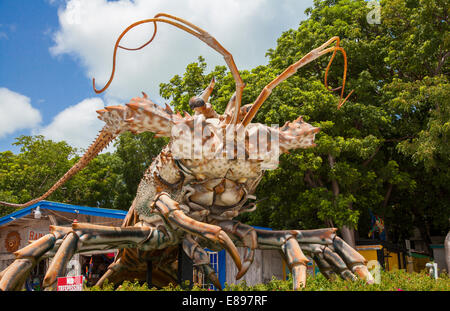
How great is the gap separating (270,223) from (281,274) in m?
2.05

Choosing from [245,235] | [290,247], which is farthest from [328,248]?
[245,235]

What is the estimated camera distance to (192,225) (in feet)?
12.4

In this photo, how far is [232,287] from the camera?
3.65 metres

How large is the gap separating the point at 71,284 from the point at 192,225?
1.15 metres

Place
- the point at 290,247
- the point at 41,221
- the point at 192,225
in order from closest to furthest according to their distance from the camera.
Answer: the point at 192,225
the point at 290,247
the point at 41,221

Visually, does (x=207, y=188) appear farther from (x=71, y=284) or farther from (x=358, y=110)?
(x=358, y=110)

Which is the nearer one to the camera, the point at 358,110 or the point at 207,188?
the point at 207,188

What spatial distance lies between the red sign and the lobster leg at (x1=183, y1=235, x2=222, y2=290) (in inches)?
49.8

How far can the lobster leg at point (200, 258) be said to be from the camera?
4379 mm

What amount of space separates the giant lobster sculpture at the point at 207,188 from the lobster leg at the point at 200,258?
11mm

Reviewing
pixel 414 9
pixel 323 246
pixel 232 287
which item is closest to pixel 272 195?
pixel 414 9

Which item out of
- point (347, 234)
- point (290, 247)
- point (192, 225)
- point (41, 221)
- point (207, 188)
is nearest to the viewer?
point (192, 225)

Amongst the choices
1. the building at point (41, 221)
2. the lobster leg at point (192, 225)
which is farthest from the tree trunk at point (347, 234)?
the lobster leg at point (192, 225)
